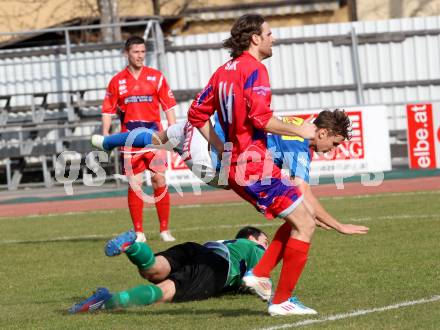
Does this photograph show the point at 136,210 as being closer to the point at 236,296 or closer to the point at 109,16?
the point at 236,296

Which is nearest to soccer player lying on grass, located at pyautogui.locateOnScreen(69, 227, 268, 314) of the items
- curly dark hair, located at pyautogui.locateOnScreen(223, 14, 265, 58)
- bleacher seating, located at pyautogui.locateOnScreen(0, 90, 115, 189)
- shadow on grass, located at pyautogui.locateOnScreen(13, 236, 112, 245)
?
curly dark hair, located at pyautogui.locateOnScreen(223, 14, 265, 58)

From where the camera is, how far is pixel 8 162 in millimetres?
23703

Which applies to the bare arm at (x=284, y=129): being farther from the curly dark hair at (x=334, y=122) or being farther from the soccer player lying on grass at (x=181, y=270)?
the soccer player lying on grass at (x=181, y=270)

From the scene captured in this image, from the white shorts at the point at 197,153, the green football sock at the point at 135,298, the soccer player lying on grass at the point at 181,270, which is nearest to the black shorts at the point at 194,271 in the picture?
the soccer player lying on grass at the point at 181,270

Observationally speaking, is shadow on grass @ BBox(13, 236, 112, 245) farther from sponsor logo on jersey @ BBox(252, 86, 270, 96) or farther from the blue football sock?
sponsor logo on jersey @ BBox(252, 86, 270, 96)

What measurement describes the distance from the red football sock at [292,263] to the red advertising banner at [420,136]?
49.4 ft

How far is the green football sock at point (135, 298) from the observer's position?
743 centimetres

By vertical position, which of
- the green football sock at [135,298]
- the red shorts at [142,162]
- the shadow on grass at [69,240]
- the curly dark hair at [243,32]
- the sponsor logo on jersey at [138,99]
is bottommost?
the shadow on grass at [69,240]

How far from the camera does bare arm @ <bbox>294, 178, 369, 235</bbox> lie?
733 cm

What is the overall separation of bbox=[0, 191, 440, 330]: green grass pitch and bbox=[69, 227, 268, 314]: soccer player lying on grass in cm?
10

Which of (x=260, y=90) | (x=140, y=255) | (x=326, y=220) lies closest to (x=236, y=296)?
(x=326, y=220)

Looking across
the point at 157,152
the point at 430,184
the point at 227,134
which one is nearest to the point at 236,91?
the point at 227,134

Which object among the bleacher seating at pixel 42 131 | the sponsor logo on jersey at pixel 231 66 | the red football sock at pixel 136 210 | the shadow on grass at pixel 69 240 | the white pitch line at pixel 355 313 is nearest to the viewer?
the white pitch line at pixel 355 313

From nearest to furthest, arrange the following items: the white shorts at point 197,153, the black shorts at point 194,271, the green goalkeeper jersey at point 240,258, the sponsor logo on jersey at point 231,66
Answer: the sponsor logo on jersey at point 231,66 < the black shorts at point 194,271 < the green goalkeeper jersey at point 240,258 < the white shorts at point 197,153
